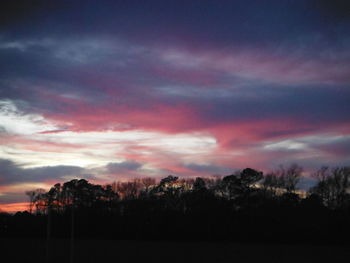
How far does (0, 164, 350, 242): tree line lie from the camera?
4722 cm

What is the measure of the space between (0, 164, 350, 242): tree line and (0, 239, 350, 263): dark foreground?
12.8 ft

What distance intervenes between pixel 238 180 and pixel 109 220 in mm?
22909

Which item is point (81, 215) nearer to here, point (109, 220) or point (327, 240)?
point (109, 220)

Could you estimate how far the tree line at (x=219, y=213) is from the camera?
155 ft

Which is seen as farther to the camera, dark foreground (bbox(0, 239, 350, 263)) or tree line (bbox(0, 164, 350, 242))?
tree line (bbox(0, 164, 350, 242))

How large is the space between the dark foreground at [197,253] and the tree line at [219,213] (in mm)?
3898

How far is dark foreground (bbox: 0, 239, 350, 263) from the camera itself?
114ft

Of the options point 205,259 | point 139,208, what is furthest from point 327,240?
point 139,208

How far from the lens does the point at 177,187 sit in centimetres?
7394

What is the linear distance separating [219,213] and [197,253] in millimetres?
13879

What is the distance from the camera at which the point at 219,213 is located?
174 ft

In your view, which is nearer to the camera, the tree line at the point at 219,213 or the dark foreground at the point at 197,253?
the dark foreground at the point at 197,253

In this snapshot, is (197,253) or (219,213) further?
(219,213)

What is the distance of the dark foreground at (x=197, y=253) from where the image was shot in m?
34.7
